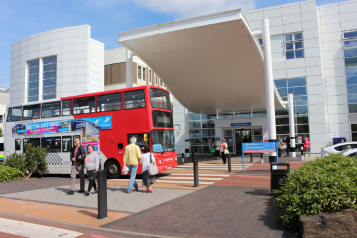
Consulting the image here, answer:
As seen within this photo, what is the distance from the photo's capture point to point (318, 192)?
4508mm

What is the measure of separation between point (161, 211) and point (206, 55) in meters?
10.7

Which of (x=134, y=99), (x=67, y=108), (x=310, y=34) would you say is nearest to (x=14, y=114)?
(x=67, y=108)

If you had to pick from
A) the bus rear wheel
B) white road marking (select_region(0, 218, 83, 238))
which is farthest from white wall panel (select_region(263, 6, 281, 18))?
white road marking (select_region(0, 218, 83, 238))

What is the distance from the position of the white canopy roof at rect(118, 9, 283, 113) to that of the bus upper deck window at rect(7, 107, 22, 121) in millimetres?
7243

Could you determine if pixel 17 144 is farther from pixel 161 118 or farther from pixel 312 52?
pixel 312 52

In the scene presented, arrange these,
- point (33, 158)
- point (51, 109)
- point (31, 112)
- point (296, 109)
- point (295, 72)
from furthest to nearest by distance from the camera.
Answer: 1. point (295, 72)
2. point (296, 109)
3. point (31, 112)
4. point (51, 109)
5. point (33, 158)

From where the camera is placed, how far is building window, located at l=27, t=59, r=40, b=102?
108 feet

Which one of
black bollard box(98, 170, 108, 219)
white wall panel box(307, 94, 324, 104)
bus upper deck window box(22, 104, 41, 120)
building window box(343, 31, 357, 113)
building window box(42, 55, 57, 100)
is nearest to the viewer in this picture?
black bollard box(98, 170, 108, 219)

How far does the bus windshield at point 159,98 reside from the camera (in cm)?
1218

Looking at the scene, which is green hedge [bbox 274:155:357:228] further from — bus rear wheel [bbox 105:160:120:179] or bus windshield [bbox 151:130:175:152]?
bus rear wheel [bbox 105:160:120:179]

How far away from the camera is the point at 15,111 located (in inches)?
614

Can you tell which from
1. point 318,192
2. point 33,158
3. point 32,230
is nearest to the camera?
point 318,192

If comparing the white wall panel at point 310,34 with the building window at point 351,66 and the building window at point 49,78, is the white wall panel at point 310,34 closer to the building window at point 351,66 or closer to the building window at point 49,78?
the building window at point 351,66

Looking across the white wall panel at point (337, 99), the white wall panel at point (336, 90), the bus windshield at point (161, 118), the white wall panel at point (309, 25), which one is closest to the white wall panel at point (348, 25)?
the white wall panel at point (309, 25)
